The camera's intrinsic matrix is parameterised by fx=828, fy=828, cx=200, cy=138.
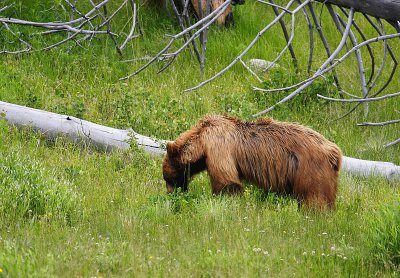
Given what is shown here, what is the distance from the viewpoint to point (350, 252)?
6.10 metres

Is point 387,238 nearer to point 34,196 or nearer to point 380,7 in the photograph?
point 34,196

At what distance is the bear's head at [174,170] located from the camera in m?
7.82

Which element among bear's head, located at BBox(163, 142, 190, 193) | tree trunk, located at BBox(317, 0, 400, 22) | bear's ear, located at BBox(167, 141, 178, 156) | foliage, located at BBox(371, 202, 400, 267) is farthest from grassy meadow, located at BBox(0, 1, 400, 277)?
tree trunk, located at BBox(317, 0, 400, 22)

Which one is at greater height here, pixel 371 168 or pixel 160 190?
pixel 371 168

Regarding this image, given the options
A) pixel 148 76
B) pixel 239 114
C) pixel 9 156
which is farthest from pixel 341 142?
pixel 9 156

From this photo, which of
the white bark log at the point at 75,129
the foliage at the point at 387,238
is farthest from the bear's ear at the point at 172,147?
the foliage at the point at 387,238

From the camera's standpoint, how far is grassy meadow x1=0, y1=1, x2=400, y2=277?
5898mm

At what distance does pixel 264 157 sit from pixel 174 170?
925 millimetres

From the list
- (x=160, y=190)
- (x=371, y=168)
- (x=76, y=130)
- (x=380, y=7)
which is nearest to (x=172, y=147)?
(x=160, y=190)

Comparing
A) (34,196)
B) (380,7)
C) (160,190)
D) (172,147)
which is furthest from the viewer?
(380,7)

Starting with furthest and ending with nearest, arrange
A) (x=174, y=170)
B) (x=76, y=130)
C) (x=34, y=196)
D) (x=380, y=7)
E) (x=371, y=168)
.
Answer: (x=76, y=130), (x=371, y=168), (x=380, y=7), (x=174, y=170), (x=34, y=196)

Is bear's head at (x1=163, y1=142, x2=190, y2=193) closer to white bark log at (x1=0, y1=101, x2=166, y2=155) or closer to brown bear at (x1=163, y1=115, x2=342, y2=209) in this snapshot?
brown bear at (x1=163, y1=115, x2=342, y2=209)

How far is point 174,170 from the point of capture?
793 cm

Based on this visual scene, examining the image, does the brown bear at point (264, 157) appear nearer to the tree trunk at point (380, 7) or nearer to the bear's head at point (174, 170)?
the bear's head at point (174, 170)
